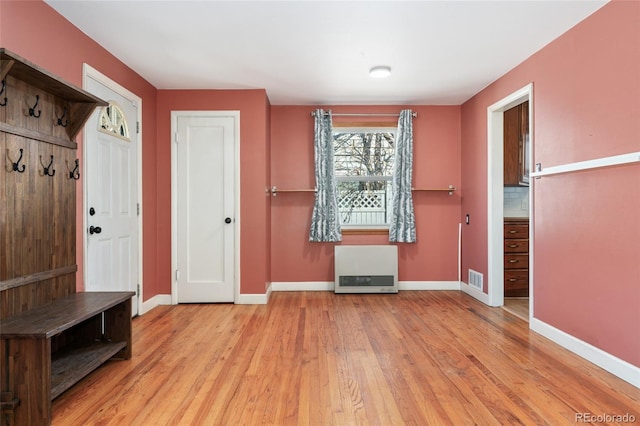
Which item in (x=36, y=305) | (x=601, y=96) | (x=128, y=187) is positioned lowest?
(x=36, y=305)

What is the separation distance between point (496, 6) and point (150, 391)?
322 centimetres

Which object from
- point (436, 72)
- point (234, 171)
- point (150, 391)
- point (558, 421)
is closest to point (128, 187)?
point (234, 171)

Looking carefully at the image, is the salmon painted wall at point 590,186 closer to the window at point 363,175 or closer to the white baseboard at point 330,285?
the white baseboard at point 330,285

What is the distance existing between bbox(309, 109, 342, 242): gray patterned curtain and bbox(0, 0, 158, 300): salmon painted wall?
1.86m

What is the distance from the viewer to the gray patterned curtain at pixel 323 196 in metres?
4.52

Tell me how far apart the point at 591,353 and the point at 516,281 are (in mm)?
1827

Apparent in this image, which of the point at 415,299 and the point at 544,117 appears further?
the point at 415,299

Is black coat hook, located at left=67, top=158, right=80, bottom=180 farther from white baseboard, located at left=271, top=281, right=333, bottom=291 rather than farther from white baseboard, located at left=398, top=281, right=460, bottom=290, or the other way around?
white baseboard, located at left=398, top=281, right=460, bottom=290

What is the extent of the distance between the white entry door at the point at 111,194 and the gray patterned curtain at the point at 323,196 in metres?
2.01

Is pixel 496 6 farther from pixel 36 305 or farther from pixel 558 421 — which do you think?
pixel 36 305

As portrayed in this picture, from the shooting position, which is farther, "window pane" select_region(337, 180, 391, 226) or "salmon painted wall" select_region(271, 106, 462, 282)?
"window pane" select_region(337, 180, 391, 226)

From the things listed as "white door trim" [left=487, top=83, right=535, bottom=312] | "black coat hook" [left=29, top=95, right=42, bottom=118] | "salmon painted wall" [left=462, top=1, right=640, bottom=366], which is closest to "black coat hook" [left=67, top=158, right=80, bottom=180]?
"black coat hook" [left=29, top=95, right=42, bottom=118]

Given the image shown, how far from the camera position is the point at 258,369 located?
2365mm

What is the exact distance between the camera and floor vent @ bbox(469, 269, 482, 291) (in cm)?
412
